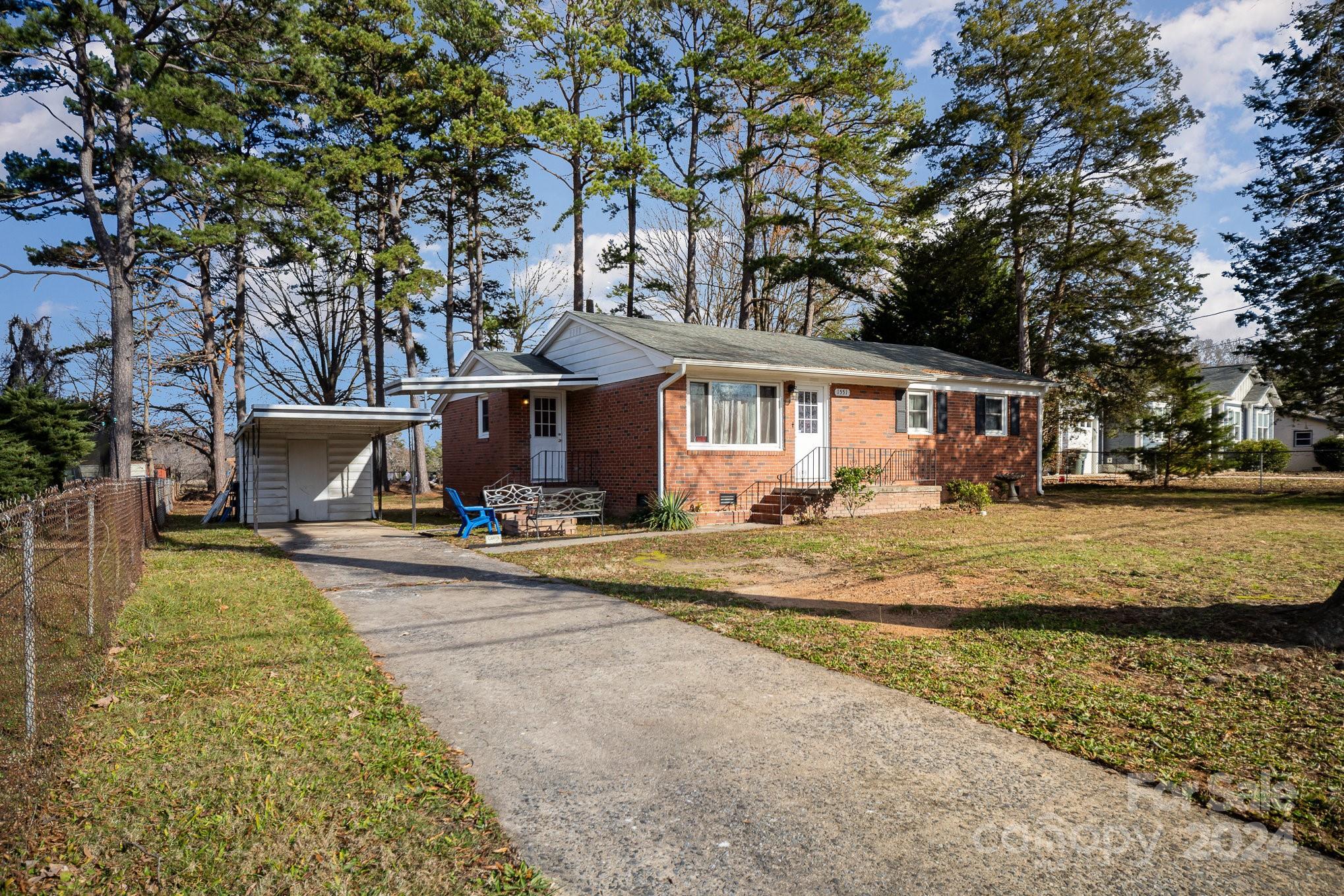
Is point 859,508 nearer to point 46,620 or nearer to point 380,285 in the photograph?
point 46,620

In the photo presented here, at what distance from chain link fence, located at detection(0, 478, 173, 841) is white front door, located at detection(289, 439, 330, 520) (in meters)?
11.2

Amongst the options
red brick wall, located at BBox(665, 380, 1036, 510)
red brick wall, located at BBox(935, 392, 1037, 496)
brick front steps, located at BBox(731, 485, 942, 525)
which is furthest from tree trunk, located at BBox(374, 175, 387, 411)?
red brick wall, located at BBox(935, 392, 1037, 496)

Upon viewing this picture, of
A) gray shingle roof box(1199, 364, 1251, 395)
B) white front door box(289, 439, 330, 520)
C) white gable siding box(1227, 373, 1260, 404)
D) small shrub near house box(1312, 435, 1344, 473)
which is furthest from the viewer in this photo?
white gable siding box(1227, 373, 1260, 404)

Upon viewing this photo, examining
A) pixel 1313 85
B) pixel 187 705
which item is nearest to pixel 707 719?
pixel 187 705

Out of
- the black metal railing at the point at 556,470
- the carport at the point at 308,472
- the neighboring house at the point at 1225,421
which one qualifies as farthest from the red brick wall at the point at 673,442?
the neighboring house at the point at 1225,421

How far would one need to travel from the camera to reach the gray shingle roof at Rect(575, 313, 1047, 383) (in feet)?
50.8

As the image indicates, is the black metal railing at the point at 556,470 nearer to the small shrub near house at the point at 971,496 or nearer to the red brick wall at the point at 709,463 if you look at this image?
the red brick wall at the point at 709,463

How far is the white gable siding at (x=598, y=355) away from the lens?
615 inches

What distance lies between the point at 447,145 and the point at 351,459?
1464 cm

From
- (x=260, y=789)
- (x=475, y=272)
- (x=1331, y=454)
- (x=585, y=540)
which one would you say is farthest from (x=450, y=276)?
(x=1331, y=454)

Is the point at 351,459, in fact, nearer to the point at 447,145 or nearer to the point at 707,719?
the point at 447,145

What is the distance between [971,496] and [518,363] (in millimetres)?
11594

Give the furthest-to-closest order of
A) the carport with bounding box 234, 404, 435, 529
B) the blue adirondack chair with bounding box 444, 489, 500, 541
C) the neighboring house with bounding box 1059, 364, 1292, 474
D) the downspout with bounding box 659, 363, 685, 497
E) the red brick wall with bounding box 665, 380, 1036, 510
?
the neighboring house with bounding box 1059, 364, 1292, 474 → the carport with bounding box 234, 404, 435, 529 → the red brick wall with bounding box 665, 380, 1036, 510 → the downspout with bounding box 659, 363, 685, 497 → the blue adirondack chair with bounding box 444, 489, 500, 541

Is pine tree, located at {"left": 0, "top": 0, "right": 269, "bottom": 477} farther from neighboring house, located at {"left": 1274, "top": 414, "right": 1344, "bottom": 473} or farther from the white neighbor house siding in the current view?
neighboring house, located at {"left": 1274, "top": 414, "right": 1344, "bottom": 473}
